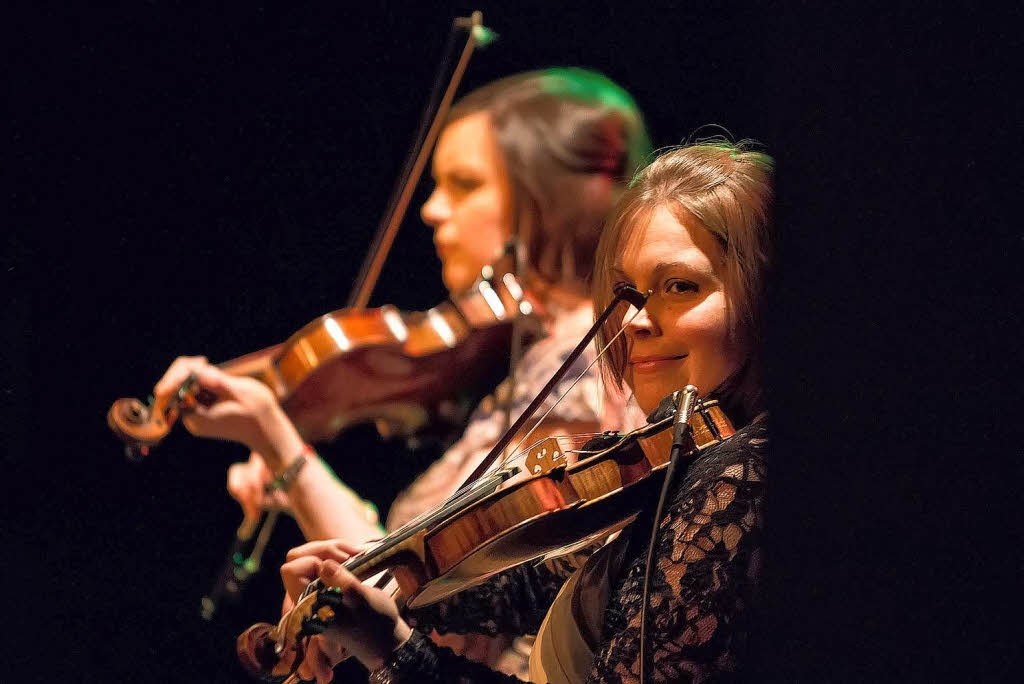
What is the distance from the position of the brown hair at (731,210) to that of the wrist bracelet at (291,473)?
0.91 m

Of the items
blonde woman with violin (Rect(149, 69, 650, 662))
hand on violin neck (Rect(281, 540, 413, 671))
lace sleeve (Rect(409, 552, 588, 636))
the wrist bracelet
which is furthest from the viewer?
the wrist bracelet

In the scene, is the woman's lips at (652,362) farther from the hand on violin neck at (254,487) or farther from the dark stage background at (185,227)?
the hand on violin neck at (254,487)

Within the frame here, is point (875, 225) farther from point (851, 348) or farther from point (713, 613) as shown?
point (713, 613)

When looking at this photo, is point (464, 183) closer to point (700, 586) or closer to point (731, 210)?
point (731, 210)

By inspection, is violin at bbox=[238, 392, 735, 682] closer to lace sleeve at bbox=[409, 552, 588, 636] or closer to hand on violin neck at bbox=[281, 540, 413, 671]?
hand on violin neck at bbox=[281, 540, 413, 671]

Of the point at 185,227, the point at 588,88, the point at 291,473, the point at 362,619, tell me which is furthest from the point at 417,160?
the point at 362,619

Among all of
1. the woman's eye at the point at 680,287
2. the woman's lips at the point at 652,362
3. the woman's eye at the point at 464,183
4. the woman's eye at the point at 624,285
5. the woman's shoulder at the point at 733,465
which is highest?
the woman's eye at the point at 464,183

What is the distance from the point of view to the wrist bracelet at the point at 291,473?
1.95 meters

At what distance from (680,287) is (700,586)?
34cm

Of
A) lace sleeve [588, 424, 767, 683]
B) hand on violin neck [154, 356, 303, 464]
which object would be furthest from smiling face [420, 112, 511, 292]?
lace sleeve [588, 424, 767, 683]

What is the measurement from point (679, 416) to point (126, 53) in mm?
1645

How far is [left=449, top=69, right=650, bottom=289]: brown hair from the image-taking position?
1.88 m

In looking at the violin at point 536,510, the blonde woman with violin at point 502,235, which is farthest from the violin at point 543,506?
the blonde woman with violin at point 502,235

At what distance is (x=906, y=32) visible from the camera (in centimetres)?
72
